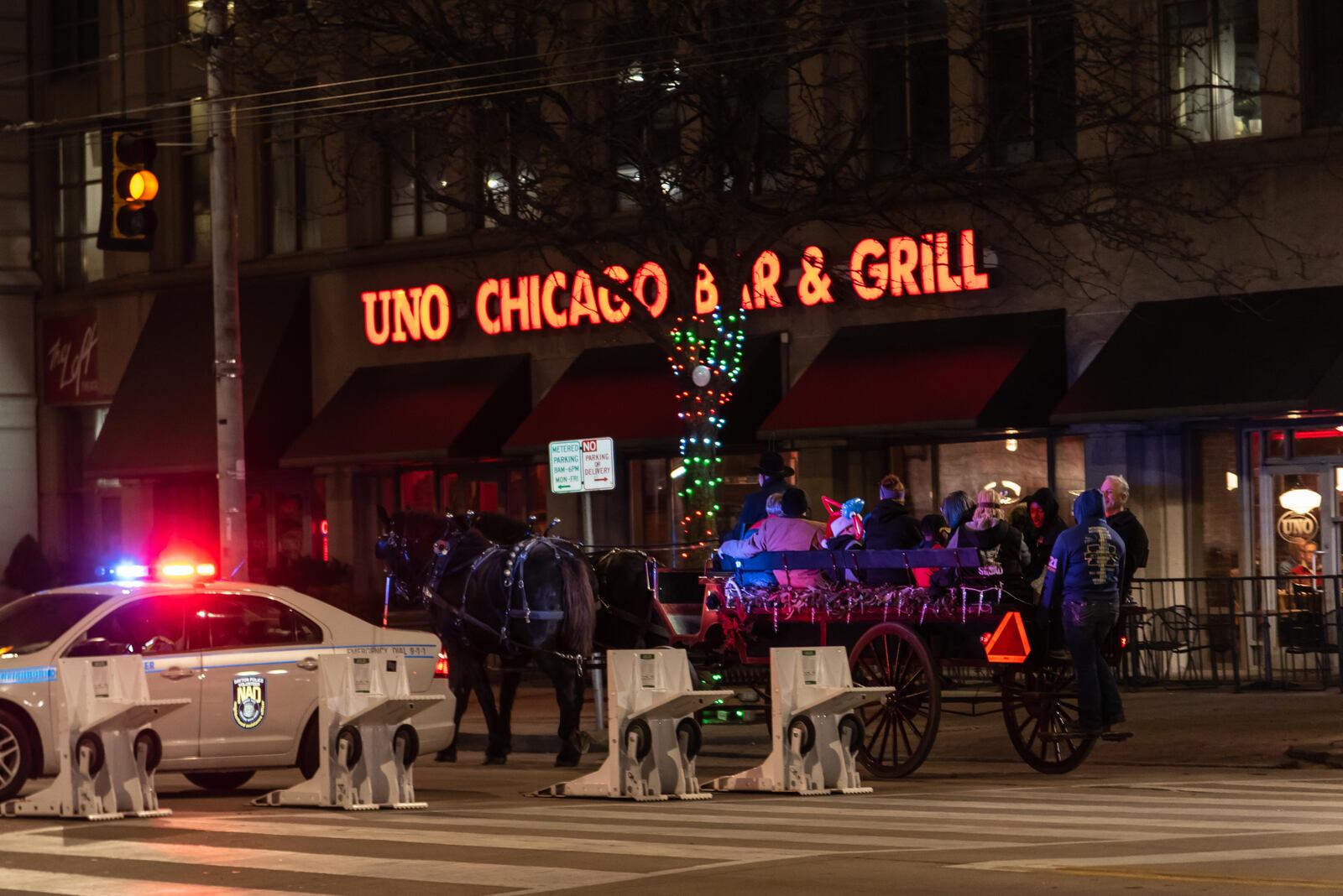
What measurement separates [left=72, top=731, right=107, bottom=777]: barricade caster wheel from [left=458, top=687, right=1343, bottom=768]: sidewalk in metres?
6.32

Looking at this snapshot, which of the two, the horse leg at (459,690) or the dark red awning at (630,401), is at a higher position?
the dark red awning at (630,401)

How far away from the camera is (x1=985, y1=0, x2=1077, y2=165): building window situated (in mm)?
24875

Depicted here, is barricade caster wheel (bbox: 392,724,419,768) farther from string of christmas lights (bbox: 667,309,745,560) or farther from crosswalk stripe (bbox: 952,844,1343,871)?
string of christmas lights (bbox: 667,309,745,560)

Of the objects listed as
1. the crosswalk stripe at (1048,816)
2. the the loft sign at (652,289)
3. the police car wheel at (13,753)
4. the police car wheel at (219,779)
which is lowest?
the police car wheel at (219,779)

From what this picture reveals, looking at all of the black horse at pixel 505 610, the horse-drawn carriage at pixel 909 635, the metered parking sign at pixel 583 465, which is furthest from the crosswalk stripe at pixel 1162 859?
the metered parking sign at pixel 583 465

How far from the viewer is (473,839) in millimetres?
11617

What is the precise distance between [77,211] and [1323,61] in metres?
23.4

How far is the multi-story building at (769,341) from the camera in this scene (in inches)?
951

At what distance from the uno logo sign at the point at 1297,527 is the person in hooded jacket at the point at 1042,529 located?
9.11 metres

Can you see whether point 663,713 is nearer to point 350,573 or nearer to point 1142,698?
point 1142,698

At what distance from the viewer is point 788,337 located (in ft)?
93.1

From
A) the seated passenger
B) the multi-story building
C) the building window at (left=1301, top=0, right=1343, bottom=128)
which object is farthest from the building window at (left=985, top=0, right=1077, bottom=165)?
the seated passenger

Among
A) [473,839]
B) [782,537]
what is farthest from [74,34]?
[473,839]

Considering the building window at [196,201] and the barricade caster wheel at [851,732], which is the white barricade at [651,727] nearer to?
the barricade caster wheel at [851,732]
